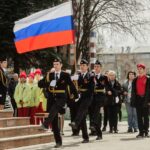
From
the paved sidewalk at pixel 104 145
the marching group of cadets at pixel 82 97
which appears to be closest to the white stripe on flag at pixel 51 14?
the marching group of cadets at pixel 82 97

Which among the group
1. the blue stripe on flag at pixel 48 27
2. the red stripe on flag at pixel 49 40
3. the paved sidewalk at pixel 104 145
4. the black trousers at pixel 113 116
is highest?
the blue stripe on flag at pixel 48 27

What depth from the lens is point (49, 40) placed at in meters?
13.7

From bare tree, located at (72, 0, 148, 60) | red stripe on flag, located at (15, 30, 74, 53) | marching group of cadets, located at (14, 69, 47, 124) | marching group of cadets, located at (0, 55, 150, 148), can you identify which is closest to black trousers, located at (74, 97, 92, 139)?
marching group of cadets, located at (0, 55, 150, 148)

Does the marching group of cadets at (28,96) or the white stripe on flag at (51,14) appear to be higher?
the white stripe on flag at (51,14)

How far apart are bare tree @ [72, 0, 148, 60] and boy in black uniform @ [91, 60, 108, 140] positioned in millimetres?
19441

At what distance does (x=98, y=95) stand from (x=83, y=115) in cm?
178

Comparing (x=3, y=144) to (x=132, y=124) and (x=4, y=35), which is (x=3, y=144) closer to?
(x=132, y=124)

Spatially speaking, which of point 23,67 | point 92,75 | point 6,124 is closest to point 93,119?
point 92,75

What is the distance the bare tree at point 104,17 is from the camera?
113ft

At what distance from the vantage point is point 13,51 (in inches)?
1092

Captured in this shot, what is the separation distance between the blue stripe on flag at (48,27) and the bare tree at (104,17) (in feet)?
66.2

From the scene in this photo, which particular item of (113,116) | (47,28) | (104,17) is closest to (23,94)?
(113,116)

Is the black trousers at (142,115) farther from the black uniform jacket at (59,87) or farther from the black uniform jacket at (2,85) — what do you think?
the black uniform jacket at (2,85)

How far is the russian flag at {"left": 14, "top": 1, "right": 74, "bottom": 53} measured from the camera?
44.8 ft
